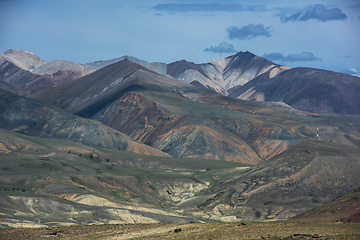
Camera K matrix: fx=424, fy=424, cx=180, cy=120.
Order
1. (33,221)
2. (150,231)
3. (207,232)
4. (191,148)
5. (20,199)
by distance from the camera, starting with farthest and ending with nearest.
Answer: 1. (191,148)
2. (20,199)
3. (33,221)
4. (150,231)
5. (207,232)

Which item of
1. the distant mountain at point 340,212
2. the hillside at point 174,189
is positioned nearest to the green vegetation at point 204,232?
the distant mountain at point 340,212

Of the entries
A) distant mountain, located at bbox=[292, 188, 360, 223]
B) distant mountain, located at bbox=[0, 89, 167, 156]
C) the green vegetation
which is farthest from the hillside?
distant mountain, located at bbox=[0, 89, 167, 156]

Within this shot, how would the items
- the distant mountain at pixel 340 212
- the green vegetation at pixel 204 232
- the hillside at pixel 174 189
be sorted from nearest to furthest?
the green vegetation at pixel 204 232
the distant mountain at pixel 340 212
the hillside at pixel 174 189

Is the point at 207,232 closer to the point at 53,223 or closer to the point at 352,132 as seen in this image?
the point at 53,223

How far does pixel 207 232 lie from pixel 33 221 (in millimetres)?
29649

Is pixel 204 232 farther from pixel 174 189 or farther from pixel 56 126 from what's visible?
pixel 56 126

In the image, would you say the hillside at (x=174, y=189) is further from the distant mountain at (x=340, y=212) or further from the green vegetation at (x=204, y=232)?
the distant mountain at (x=340, y=212)

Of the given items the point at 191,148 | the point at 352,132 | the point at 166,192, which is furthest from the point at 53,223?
the point at 352,132

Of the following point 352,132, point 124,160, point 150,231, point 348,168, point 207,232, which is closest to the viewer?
point 207,232

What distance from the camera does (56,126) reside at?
7160 inches

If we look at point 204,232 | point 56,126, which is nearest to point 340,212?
point 204,232

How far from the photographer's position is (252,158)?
166875mm

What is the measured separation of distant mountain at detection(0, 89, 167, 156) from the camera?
553 feet

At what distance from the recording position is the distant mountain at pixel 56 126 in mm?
168500
